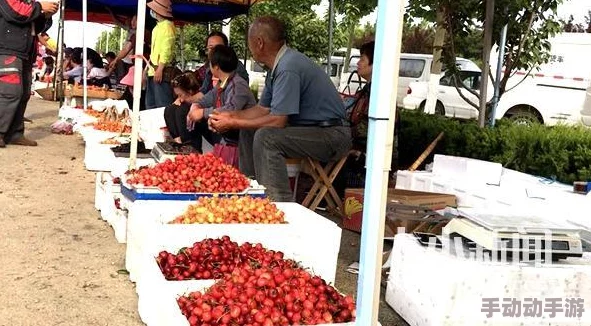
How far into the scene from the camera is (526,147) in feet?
18.1

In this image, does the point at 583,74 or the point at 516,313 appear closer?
the point at 516,313

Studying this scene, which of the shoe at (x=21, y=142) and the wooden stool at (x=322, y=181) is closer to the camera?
the wooden stool at (x=322, y=181)

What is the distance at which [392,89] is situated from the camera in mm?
1913

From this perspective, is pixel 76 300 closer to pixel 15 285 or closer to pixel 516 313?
pixel 15 285

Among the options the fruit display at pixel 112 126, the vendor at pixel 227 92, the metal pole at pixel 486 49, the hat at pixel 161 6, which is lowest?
the fruit display at pixel 112 126

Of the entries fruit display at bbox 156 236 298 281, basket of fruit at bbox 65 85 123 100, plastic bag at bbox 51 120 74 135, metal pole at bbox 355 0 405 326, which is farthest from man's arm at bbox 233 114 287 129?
basket of fruit at bbox 65 85 123 100

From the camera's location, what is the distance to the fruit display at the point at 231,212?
360 centimetres

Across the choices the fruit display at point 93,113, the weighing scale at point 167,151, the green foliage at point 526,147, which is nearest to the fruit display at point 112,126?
the fruit display at point 93,113

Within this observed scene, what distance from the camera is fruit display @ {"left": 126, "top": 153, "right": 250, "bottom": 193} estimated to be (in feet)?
13.7

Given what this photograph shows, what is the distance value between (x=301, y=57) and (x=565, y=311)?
9.19 ft

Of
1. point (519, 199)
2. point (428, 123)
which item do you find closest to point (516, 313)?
point (519, 199)

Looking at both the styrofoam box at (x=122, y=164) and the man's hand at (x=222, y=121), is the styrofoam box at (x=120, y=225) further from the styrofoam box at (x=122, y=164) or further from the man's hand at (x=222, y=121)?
the man's hand at (x=222, y=121)

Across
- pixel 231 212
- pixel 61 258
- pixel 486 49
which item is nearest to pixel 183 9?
pixel 486 49

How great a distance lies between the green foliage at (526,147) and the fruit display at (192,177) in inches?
100
